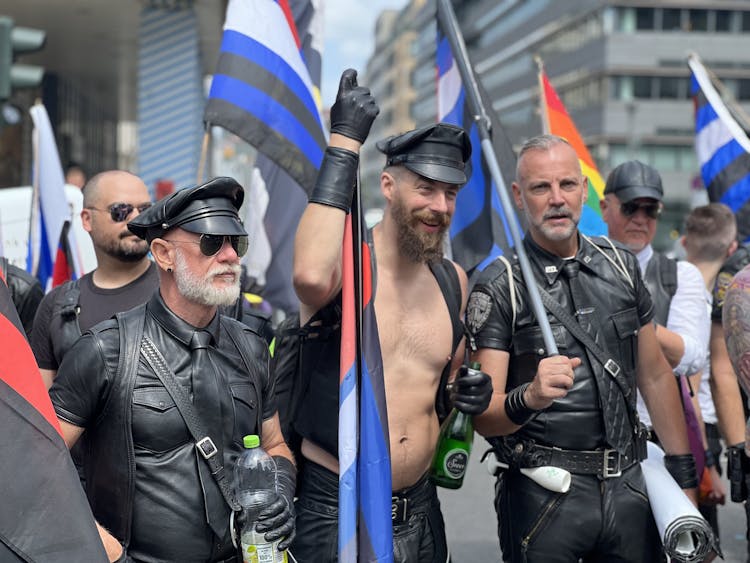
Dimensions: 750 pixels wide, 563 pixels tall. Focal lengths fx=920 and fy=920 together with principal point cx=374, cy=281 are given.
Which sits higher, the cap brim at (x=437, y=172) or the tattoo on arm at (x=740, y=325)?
the cap brim at (x=437, y=172)

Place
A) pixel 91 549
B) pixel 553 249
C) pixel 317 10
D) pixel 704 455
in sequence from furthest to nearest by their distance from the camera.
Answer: pixel 317 10 < pixel 704 455 < pixel 553 249 < pixel 91 549

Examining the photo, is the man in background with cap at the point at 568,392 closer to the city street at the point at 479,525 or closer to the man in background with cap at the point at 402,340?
the man in background with cap at the point at 402,340

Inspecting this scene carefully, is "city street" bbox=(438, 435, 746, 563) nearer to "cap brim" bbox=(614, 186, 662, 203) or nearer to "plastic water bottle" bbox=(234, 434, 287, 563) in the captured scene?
"cap brim" bbox=(614, 186, 662, 203)

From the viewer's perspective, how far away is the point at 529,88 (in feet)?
232

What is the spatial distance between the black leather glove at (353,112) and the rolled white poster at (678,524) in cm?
A: 169

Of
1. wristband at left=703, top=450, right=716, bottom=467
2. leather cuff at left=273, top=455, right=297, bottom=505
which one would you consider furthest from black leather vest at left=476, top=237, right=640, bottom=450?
wristband at left=703, top=450, right=716, bottom=467

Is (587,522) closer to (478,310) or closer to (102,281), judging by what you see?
(478,310)

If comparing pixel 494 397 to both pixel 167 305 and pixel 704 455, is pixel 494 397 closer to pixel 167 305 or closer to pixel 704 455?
pixel 167 305

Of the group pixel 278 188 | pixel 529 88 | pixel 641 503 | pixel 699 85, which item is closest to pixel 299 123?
pixel 278 188

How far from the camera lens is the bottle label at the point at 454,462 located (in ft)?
11.4

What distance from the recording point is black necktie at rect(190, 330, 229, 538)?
2.67 m

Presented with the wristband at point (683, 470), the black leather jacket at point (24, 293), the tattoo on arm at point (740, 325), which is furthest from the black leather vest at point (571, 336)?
the black leather jacket at point (24, 293)

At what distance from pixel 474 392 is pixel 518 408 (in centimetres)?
21

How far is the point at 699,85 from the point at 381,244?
190 inches
